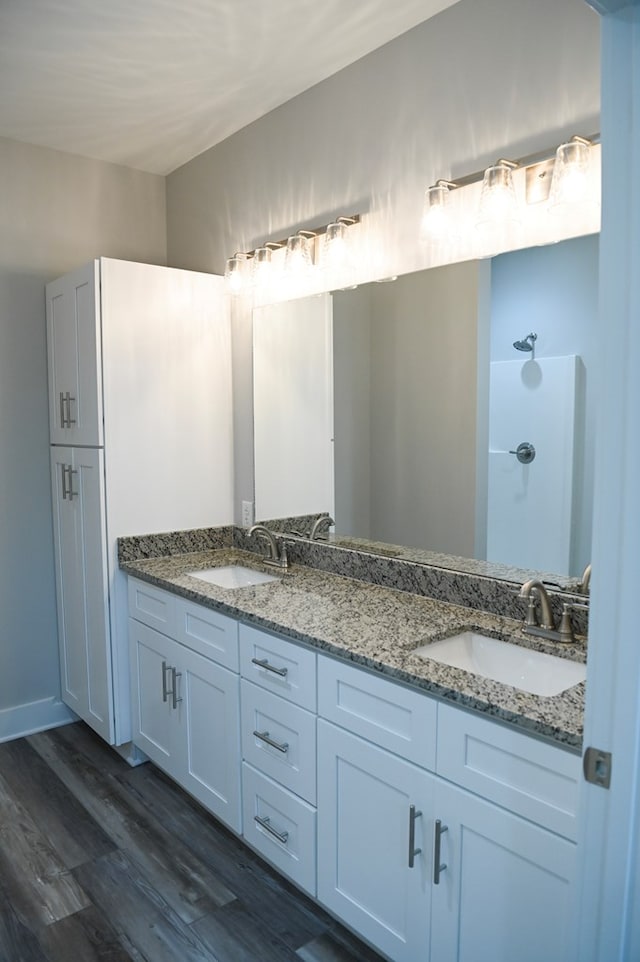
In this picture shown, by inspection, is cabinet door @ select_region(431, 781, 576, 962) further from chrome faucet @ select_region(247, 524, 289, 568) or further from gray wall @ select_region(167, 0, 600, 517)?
gray wall @ select_region(167, 0, 600, 517)

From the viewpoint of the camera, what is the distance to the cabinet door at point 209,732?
2.12 m

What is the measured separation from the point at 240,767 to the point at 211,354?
168cm

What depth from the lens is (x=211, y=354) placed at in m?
2.91

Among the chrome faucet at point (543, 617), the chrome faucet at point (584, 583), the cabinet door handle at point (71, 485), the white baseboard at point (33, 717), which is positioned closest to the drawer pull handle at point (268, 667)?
the chrome faucet at point (543, 617)

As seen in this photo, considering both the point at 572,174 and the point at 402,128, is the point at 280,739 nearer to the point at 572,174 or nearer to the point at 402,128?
the point at 572,174

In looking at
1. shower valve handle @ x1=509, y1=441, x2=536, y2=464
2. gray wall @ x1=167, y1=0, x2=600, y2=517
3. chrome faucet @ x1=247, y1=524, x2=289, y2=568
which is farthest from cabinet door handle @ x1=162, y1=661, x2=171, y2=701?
shower valve handle @ x1=509, y1=441, x2=536, y2=464

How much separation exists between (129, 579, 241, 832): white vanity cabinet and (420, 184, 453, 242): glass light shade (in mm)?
1343

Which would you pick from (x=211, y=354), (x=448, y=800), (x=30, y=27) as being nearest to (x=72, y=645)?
(x=211, y=354)

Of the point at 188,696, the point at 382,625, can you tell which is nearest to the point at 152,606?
the point at 188,696

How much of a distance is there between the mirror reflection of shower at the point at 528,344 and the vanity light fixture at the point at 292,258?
2.52ft

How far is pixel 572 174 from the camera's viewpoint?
1.65 m

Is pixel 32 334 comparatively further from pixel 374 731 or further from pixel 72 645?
pixel 374 731

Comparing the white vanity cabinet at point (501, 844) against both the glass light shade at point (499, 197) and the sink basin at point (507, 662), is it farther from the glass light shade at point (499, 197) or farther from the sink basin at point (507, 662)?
the glass light shade at point (499, 197)

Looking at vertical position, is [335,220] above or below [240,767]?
above
